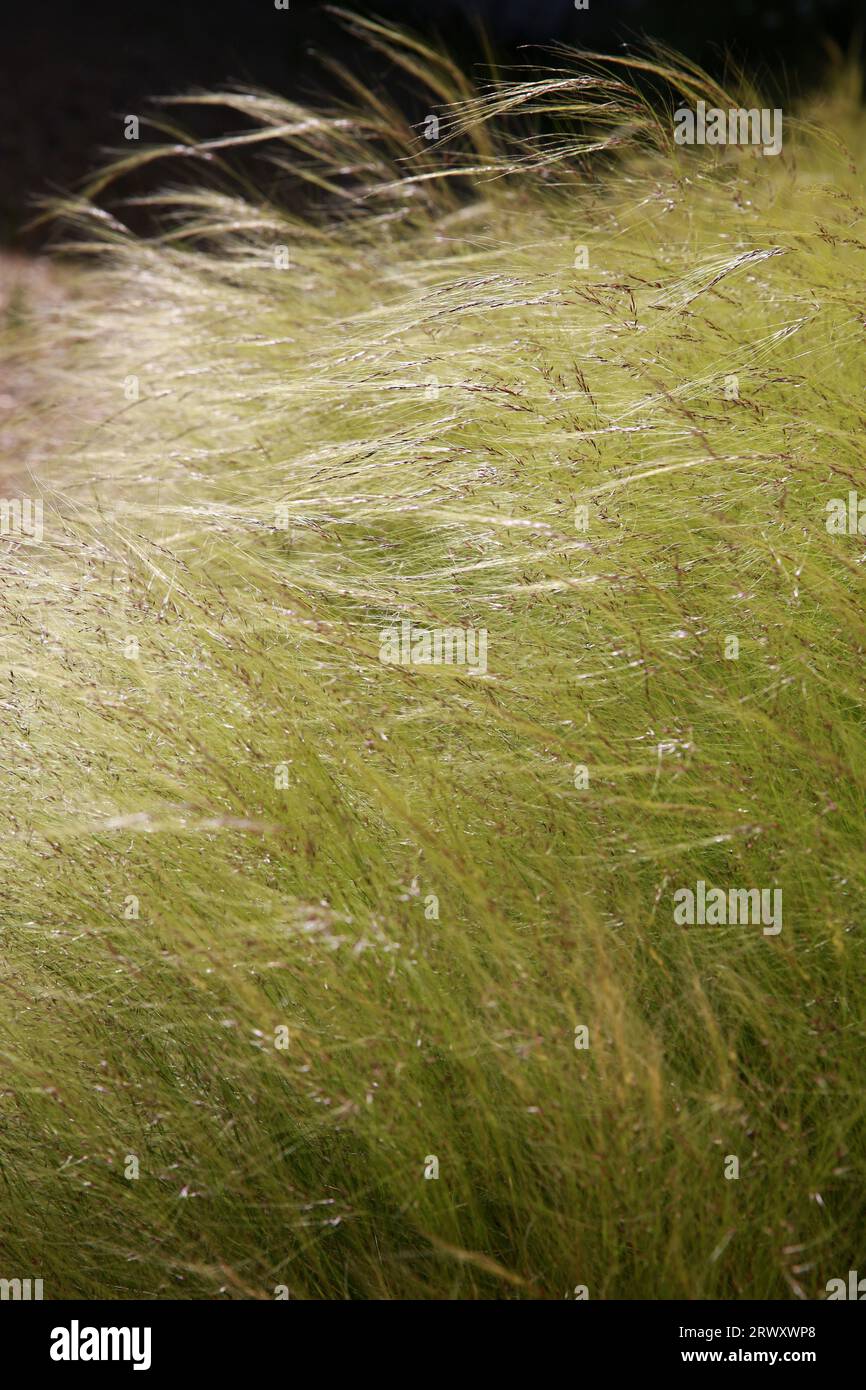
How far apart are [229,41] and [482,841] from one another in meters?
7.88

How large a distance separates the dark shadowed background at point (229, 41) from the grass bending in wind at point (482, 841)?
4.98m

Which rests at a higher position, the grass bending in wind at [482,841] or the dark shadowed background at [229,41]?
the dark shadowed background at [229,41]

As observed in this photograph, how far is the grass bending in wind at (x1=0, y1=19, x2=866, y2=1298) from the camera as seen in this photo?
1.40 metres

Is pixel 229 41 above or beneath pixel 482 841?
above

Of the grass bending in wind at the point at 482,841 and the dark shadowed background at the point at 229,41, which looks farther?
the dark shadowed background at the point at 229,41

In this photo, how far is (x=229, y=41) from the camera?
7.95m

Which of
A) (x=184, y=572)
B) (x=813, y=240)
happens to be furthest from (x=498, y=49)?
(x=184, y=572)

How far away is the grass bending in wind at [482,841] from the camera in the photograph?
1404 mm

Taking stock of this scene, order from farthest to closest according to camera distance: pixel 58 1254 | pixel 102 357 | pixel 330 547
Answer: pixel 102 357 → pixel 330 547 → pixel 58 1254

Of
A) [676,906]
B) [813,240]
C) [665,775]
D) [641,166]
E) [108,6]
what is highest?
[108,6]

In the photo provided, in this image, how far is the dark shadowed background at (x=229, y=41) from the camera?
6410 mm

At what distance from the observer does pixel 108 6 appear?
7664 millimetres
